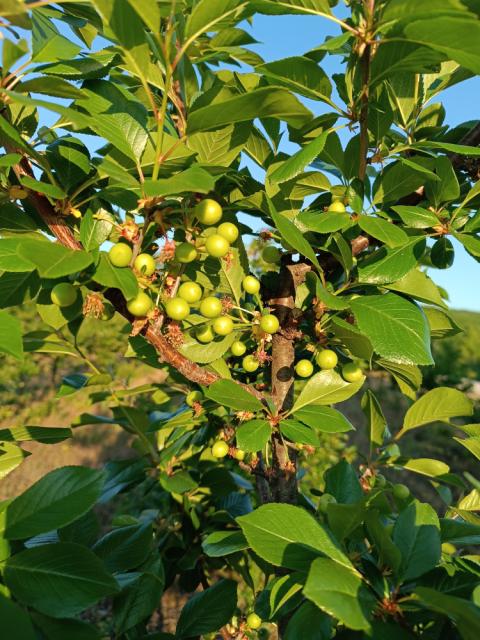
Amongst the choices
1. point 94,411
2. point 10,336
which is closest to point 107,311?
point 10,336

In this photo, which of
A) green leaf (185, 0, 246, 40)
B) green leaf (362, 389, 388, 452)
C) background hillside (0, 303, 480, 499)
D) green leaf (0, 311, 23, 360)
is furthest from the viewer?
background hillside (0, 303, 480, 499)

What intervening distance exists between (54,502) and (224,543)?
424 millimetres

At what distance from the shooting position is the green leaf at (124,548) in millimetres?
1145

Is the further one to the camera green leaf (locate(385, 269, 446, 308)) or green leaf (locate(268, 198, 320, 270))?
green leaf (locate(385, 269, 446, 308))

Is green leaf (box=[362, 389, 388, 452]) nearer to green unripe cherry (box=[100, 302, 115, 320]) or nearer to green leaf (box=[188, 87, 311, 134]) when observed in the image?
green unripe cherry (box=[100, 302, 115, 320])

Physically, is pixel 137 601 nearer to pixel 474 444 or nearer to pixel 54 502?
pixel 54 502

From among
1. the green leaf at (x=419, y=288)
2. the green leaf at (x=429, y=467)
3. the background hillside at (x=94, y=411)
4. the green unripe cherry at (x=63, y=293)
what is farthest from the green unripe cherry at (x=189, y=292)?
the background hillside at (x=94, y=411)

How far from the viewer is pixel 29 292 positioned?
A: 3.54 ft

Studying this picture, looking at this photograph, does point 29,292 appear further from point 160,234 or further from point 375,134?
point 375,134

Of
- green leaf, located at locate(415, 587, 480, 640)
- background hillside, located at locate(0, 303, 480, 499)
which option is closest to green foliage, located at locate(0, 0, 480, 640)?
green leaf, located at locate(415, 587, 480, 640)

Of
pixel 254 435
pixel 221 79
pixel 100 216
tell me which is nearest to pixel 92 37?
pixel 221 79

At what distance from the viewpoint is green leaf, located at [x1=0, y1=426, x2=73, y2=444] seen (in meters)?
1.08

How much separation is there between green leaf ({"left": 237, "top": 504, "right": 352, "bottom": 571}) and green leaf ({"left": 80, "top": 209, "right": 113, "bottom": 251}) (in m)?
0.65

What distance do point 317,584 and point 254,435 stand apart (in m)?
0.49
